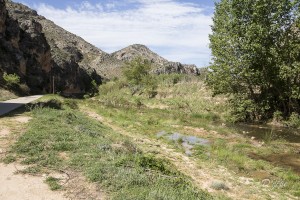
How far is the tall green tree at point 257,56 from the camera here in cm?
2416

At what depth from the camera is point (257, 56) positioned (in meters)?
25.5

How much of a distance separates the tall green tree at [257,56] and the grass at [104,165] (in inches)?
643

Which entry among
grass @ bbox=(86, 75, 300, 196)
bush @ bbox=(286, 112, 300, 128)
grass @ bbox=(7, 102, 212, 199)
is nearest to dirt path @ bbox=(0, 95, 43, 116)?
grass @ bbox=(86, 75, 300, 196)

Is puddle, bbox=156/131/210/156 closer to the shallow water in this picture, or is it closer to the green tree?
the shallow water

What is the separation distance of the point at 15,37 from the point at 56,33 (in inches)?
2873

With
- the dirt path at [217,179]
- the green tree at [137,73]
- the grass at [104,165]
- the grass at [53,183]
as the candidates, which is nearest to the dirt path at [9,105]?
the grass at [104,165]

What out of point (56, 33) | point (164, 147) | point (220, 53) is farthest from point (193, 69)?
point (164, 147)

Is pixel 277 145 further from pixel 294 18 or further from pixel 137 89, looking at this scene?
pixel 137 89

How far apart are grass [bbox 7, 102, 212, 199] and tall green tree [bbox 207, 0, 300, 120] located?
16.3 meters

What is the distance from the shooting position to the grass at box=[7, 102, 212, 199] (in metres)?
7.38

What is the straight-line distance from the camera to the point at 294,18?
2422 cm

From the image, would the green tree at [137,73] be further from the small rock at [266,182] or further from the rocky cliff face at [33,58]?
the small rock at [266,182]

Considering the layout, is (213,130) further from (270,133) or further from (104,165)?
(104,165)

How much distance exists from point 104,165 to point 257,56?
20.3m
